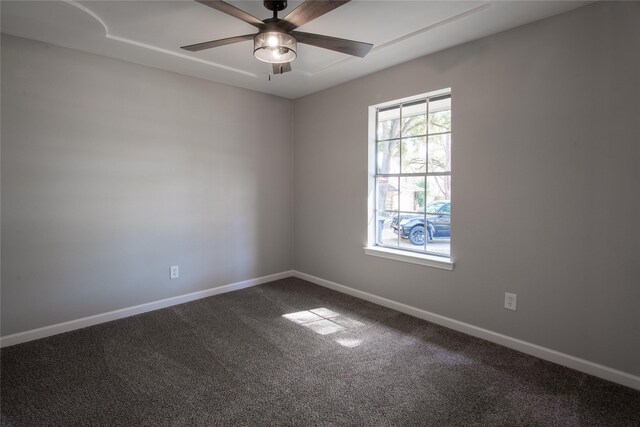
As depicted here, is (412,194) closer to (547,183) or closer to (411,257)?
(411,257)

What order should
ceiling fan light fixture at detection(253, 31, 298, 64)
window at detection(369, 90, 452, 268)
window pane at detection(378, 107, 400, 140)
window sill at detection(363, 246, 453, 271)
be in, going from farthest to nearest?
window pane at detection(378, 107, 400, 140) → window at detection(369, 90, 452, 268) → window sill at detection(363, 246, 453, 271) → ceiling fan light fixture at detection(253, 31, 298, 64)

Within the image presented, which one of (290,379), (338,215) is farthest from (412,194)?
(290,379)

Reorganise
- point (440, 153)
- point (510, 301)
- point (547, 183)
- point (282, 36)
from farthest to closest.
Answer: point (440, 153) < point (510, 301) < point (547, 183) < point (282, 36)

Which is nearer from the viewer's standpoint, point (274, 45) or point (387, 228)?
point (274, 45)

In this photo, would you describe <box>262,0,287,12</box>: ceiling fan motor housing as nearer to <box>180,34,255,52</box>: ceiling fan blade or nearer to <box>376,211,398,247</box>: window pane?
<box>180,34,255,52</box>: ceiling fan blade

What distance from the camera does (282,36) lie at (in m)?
2.07

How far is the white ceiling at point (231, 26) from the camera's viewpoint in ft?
7.39

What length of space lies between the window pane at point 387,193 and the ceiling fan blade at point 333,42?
1.62 metres

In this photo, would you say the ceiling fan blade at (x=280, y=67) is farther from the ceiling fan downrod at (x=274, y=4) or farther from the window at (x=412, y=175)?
the window at (x=412, y=175)

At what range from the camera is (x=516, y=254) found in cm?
257

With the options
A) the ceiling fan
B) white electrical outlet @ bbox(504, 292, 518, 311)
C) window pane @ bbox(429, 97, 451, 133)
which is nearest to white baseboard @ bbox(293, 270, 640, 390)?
white electrical outlet @ bbox(504, 292, 518, 311)

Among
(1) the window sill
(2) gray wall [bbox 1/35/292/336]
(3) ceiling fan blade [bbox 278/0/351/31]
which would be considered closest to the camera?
(3) ceiling fan blade [bbox 278/0/351/31]

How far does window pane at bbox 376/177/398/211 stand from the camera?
3.56m

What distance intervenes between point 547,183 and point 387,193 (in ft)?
5.12
